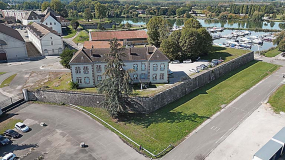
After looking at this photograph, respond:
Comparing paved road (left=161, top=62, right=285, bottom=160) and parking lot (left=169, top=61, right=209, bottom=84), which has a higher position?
parking lot (left=169, top=61, right=209, bottom=84)

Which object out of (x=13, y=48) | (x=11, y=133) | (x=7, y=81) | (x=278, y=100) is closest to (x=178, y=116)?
(x=278, y=100)

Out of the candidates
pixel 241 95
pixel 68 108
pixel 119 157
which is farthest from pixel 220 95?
pixel 68 108

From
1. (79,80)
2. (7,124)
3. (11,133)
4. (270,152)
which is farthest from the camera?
(79,80)

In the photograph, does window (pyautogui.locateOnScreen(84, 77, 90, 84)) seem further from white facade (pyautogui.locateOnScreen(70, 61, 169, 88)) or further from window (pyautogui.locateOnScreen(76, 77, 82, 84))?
window (pyautogui.locateOnScreen(76, 77, 82, 84))

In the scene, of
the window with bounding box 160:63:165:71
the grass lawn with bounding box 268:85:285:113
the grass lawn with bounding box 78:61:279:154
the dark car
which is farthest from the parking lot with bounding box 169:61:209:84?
the dark car

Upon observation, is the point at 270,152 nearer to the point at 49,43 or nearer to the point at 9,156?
the point at 9,156

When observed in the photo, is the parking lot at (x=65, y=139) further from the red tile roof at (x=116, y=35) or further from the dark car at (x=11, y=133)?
the red tile roof at (x=116, y=35)

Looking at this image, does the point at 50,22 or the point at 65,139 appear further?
the point at 50,22
